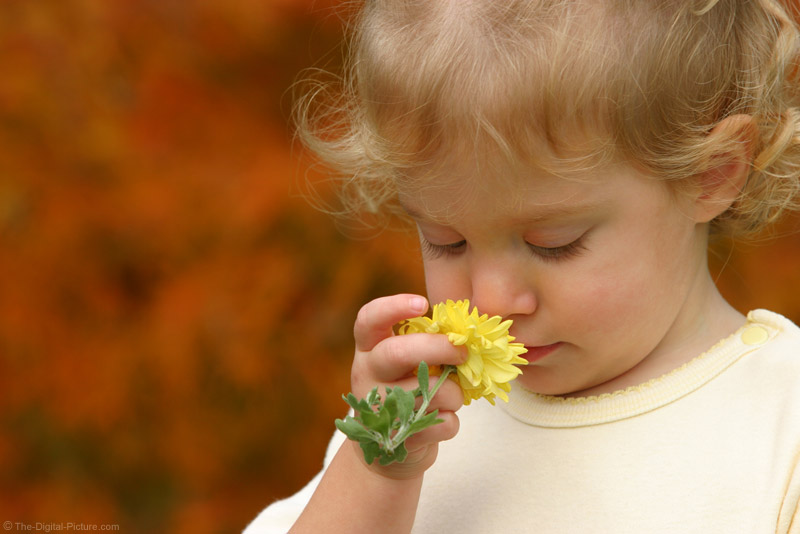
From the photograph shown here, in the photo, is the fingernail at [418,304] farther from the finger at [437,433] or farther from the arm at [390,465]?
the finger at [437,433]

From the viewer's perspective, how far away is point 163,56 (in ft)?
11.1

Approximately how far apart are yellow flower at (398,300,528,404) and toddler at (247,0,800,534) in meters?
0.03

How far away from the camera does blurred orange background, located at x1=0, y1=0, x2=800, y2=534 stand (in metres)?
3.28

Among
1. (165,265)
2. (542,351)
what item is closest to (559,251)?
(542,351)

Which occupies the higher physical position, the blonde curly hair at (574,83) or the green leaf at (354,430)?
the blonde curly hair at (574,83)

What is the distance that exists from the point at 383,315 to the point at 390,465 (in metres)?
0.25

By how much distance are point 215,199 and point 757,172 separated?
192 cm

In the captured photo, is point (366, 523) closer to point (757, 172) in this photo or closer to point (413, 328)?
point (413, 328)

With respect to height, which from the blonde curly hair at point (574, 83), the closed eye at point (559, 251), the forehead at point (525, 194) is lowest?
the closed eye at point (559, 251)

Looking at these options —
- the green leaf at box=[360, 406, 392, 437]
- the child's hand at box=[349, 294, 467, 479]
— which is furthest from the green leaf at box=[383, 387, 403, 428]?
the child's hand at box=[349, 294, 467, 479]

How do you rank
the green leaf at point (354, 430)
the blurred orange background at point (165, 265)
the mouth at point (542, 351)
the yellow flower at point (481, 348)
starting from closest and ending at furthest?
the green leaf at point (354, 430)
the yellow flower at point (481, 348)
the mouth at point (542, 351)
the blurred orange background at point (165, 265)

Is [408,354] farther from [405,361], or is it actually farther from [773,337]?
[773,337]

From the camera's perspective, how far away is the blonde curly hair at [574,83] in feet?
5.06

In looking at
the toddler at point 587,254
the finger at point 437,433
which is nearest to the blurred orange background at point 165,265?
the toddler at point 587,254
